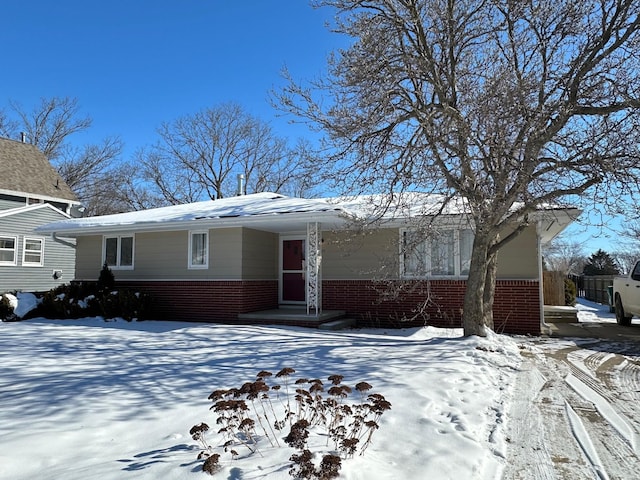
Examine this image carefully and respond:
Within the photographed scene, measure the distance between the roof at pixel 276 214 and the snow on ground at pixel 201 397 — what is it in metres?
2.87

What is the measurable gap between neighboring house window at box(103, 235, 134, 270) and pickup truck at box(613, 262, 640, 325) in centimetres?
1411

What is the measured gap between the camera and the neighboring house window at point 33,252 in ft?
63.9

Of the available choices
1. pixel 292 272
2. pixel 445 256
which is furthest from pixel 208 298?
pixel 445 256

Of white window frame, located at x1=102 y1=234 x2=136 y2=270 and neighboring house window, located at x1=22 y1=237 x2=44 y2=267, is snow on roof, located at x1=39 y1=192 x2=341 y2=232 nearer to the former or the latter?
white window frame, located at x1=102 y1=234 x2=136 y2=270

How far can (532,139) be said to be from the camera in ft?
22.4

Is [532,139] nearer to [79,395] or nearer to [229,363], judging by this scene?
[229,363]

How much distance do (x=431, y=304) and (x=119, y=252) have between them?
9.68 meters

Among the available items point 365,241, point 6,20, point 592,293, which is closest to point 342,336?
point 365,241

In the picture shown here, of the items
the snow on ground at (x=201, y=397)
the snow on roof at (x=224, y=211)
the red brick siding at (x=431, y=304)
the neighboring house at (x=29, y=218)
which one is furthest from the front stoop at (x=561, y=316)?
the neighboring house at (x=29, y=218)

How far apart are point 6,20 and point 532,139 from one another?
17.2 m

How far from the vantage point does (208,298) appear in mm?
12219

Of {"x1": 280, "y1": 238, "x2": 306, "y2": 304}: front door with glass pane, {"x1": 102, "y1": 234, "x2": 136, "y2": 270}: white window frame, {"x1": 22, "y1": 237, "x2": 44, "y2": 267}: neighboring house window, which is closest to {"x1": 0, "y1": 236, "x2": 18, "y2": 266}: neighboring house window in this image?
{"x1": 22, "y1": 237, "x2": 44, "y2": 267}: neighboring house window

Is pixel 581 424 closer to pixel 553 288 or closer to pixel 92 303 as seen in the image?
pixel 92 303

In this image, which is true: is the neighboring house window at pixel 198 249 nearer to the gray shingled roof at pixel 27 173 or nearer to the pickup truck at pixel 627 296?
the pickup truck at pixel 627 296
